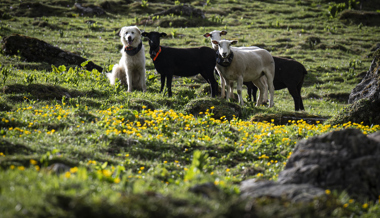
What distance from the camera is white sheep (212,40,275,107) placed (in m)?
11.5

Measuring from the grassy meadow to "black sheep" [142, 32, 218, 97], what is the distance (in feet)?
2.91

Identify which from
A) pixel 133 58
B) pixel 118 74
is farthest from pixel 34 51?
pixel 133 58

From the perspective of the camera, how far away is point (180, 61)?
1233 cm

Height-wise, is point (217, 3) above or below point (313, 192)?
above

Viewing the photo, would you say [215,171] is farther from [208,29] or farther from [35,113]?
[208,29]

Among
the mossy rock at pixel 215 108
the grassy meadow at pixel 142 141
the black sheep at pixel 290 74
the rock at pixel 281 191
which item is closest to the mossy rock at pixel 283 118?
the grassy meadow at pixel 142 141

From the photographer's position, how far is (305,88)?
17500 millimetres

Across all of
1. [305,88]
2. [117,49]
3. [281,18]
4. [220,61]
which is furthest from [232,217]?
[281,18]

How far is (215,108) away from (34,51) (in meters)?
9.55

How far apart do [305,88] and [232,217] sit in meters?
15.2

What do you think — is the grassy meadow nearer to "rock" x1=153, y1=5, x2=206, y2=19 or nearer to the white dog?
the white dog

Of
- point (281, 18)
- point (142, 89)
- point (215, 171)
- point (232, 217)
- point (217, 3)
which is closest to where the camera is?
point (232, 217)

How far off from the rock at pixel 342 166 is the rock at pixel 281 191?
507mm

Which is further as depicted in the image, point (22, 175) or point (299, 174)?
point (299, 174)
